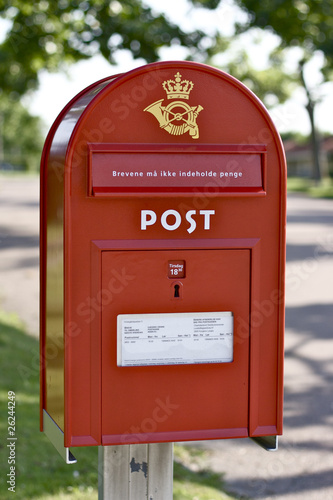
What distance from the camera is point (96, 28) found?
6.26 meters

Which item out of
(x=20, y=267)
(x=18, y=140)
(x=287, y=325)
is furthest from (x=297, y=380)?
(x=18, y=140)

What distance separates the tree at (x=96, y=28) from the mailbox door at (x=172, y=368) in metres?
4.24

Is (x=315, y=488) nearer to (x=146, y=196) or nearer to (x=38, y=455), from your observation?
(x=38, y=455)

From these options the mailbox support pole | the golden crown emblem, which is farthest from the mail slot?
the mailbox support pole

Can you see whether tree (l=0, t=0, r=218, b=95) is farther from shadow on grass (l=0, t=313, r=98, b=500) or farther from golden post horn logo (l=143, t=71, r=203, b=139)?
golden post horn logo (l=143, t=71, r=203, b=139)

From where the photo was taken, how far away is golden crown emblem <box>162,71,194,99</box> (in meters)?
1.79

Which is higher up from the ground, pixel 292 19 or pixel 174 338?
pixel 292 19

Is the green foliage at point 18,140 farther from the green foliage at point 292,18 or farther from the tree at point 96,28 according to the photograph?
the green foliage at point 292,18

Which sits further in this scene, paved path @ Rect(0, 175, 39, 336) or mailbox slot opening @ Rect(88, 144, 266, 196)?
paved path @ Rect(0, 175, 39, 336)

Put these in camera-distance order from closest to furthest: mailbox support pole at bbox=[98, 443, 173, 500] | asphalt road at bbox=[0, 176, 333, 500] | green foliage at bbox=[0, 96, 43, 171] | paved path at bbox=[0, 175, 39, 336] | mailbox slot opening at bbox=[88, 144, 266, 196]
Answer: mailbox slot opening at bbox=[88, 144, 266, 196], mailbox support pole at bbox=[98, 443, 173, 500], asphalt road at bbox=[0, 176, 333, 500], paved path at bbox=[0, 175, 39, 336], green foliage at bbox=[0, 96, 43, 171]

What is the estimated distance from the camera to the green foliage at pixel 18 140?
65625mm

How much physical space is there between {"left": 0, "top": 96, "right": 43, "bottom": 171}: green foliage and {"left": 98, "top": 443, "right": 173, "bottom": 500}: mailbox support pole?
59.7 meters

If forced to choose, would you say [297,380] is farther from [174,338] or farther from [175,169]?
[175,169]

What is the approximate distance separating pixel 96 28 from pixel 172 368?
16.6 ft
